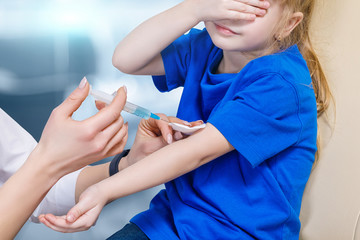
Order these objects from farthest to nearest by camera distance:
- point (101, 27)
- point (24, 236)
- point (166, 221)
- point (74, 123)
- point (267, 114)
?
1. point (101, 27)
2. point (24, 236)
3. point (166, 221)
4. point (267, 114)
5. point (74, 123)

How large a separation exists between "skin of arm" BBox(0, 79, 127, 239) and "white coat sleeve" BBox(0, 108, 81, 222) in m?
0.28

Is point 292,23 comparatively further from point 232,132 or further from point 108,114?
point 108,114

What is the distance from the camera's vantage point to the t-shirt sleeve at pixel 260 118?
792 millimetres

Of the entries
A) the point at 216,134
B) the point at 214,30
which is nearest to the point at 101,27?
the point at 214,30

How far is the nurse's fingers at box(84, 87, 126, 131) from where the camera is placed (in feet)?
2.32

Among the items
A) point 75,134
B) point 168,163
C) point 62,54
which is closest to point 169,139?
point 168,163

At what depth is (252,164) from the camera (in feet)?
2.59

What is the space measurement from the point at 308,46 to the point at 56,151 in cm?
54

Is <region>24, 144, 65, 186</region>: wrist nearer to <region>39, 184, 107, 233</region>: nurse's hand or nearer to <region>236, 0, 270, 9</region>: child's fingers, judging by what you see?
<region>39, 184, 107, 233</region>: nurse's hand

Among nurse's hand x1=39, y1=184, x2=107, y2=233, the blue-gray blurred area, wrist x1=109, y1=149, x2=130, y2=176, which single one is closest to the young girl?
nurse's hand x1=39, y1=184, x2=107, y2=233

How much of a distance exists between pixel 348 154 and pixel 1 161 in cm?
70

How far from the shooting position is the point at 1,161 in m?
1.00

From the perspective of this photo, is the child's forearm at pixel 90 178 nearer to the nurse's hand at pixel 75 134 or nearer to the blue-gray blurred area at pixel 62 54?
the nurse's hand at pixel 75 134

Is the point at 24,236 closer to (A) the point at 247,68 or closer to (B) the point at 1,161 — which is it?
(B) the point at 1,161
